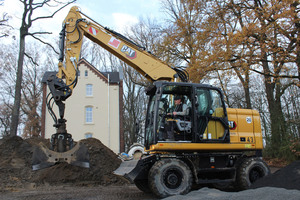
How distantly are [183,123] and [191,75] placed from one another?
29.2 feet

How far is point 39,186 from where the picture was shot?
9.27m

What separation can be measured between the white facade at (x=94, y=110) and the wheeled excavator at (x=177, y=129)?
20.3 metres

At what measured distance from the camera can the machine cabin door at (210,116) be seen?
7004 millimetres

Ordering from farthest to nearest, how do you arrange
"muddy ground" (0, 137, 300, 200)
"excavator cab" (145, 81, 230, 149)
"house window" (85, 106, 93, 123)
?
"house window" (85, 106, 93, 123) → "excavator cab" (145, 81, 230, 149) → "muddy ground" (0, 137, 300, 200)

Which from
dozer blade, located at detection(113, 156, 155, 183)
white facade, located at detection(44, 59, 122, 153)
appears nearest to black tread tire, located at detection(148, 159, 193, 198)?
dozer blade, located at detection(113, 156, 155, 183)

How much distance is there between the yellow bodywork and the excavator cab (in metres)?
0.07

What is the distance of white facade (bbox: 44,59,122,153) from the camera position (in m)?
27.8

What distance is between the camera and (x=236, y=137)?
7434 millimetres

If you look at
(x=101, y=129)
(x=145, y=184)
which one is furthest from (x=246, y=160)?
(x=101, y=129)

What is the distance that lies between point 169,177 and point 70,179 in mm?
4557

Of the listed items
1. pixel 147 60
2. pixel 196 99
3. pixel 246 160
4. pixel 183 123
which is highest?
pixel 147 60

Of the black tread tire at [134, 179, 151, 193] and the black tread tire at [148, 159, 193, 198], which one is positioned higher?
the black tread tire at [148, 159, 193, 198]

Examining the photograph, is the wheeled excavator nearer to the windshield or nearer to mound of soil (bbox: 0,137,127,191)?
the windshield

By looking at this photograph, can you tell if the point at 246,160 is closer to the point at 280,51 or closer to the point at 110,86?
the point at 280,51
